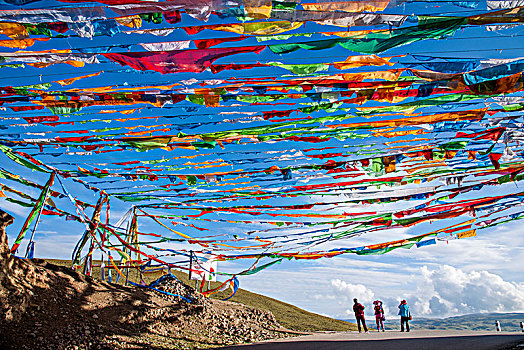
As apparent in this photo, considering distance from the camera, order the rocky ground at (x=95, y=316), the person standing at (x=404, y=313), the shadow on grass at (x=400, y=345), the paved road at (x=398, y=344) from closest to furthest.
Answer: the rocky ground at (x=95, y=316), the shadow on grass at (x=400, y=345), the paved road at (x=398, y=344), the person standing at (x=404, y=313)

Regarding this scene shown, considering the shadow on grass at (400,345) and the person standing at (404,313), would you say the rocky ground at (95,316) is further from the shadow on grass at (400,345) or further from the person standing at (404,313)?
the person standing at (404,313)

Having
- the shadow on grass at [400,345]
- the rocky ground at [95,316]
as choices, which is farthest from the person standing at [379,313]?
the shadow on grass at [400,345]

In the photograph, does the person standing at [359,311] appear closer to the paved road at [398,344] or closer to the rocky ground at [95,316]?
the rocky ground at [95,316]

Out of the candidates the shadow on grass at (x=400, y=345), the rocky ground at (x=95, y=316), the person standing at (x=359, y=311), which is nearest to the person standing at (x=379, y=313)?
the person standing at (x=359, y=311)

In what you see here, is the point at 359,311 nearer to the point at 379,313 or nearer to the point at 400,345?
the point at 379,313

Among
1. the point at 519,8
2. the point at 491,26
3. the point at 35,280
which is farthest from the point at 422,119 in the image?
the point at 35,280

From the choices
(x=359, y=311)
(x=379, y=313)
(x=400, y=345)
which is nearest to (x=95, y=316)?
(x=400, y=345)

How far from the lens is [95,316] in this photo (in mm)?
7523

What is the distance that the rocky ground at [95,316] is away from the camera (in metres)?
6.17

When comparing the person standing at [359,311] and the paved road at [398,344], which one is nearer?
the paved road at [398,344]

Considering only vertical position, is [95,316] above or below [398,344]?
above

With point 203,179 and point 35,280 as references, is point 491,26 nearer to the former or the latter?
point 203,179

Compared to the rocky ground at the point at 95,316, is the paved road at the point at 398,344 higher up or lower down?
lower down

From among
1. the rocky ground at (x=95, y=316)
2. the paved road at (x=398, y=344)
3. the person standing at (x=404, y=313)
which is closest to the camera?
the rocky ground at (x=95, y=316)
